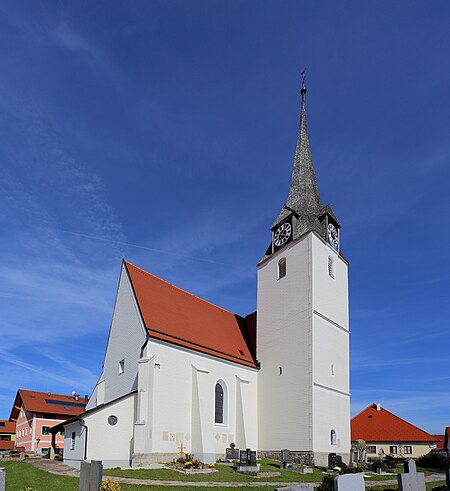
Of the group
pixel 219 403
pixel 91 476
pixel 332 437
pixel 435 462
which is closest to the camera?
pixel 91 476

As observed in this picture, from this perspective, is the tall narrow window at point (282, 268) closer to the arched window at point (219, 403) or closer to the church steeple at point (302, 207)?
the church steeple at point (302, 207)

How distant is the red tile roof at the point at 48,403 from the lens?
50000mm

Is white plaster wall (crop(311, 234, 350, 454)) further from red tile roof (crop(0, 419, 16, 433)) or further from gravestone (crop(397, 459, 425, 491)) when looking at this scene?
red tile roof (crop(0, 419, 16, 433))

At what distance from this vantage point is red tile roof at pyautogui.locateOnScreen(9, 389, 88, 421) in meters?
50.0

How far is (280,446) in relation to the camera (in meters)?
28.8

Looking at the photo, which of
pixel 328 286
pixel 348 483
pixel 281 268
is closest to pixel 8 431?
pixel 281 268

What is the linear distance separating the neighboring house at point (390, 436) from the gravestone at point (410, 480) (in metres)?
33.0

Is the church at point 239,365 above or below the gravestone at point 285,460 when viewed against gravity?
above

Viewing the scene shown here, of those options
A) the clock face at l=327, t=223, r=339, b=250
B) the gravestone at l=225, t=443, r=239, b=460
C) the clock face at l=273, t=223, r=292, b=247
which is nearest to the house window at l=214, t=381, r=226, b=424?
the gravestone at l=225, t=443, r=239, b=460

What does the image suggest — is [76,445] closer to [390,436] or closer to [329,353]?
[329,353]

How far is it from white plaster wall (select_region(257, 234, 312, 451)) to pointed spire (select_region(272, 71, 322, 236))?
8.26 feet

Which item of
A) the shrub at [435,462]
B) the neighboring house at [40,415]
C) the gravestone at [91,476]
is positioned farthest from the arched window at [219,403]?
the neighboring house at [40,415]

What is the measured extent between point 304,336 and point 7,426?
159 feet

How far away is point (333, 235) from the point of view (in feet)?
112
